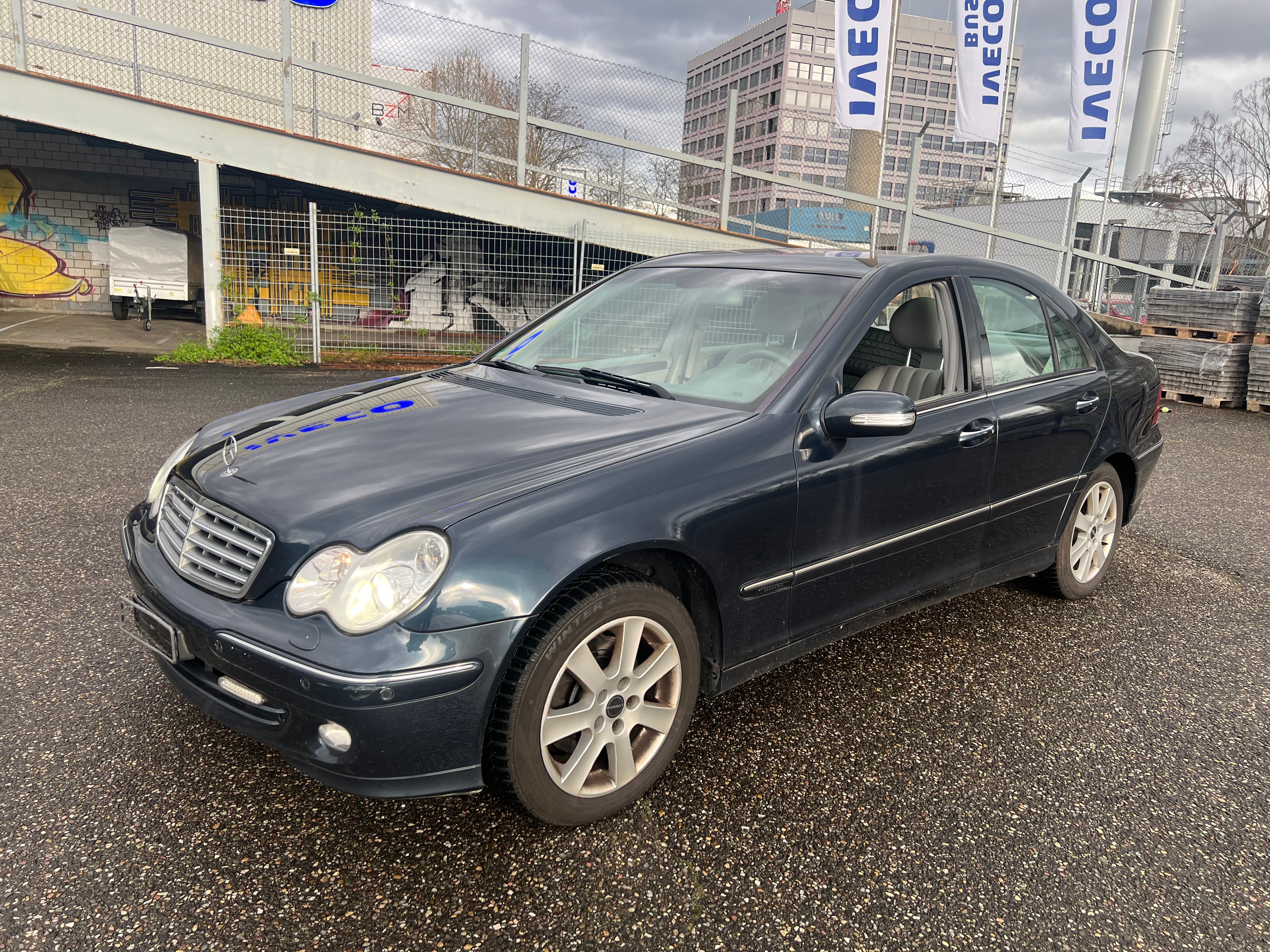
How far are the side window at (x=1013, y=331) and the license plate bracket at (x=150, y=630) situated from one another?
2908mm

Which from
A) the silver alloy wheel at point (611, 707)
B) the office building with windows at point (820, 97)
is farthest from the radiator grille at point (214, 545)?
the office building with windows at point (820, 97)

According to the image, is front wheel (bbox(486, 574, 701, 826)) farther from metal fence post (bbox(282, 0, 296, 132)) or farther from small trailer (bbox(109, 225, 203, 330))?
small trailer (bbox(109, 225, 203, 330))

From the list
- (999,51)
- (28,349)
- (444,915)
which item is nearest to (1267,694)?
(444,915)

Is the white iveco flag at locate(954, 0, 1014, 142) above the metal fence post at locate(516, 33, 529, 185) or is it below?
above

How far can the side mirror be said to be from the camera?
2637 millimetres

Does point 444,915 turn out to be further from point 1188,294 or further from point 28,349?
point 28,349

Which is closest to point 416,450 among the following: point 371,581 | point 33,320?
point 371,581

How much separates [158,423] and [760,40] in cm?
10381

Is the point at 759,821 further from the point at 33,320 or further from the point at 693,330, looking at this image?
the point at 33,320

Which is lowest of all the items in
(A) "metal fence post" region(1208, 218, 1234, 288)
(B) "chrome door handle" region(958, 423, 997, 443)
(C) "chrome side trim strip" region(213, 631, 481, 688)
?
(C) "chrome side trim strip" region(213, 631, 481, 688)

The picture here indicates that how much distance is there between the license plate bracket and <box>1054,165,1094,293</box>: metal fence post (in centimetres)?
1452

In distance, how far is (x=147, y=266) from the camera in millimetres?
17203

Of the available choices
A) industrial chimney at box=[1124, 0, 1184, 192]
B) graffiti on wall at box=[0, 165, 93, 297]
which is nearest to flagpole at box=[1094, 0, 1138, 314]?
graffiti on wall at box=[0, 165, 93, 297]

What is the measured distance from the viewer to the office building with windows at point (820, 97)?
8700 centimetres
